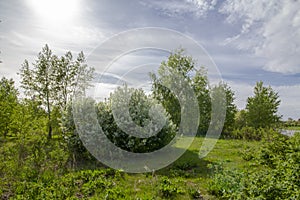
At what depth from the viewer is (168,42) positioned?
443 inches

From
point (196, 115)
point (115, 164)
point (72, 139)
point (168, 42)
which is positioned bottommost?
point (115, 164)

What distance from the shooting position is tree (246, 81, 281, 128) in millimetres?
27328

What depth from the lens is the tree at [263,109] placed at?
27.3 metres

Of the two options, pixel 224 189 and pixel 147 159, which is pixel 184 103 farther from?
pixel 224 189

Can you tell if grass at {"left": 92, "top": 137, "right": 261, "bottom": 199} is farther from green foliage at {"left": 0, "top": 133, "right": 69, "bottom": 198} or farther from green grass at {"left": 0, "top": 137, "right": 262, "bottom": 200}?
green foliage at {"left": 0, "top": 133, "right": 69, "bottom": 198}

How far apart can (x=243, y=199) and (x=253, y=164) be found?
547cm

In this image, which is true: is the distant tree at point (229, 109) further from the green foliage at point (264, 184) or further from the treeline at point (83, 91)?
the green foliage at point (264, 184)

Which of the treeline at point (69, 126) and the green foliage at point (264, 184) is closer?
the green foliage at point (264, 184)

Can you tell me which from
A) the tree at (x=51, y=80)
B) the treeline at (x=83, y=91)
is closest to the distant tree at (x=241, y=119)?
the treeline at (x=83, y=91)

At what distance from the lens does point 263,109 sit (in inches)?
1076

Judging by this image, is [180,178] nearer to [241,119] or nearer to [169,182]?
[169,182]

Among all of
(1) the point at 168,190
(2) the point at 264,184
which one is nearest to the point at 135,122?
(1) the point at 168,190

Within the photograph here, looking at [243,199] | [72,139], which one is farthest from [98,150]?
[243,199]

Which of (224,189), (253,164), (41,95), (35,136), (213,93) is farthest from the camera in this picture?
(213,93)
